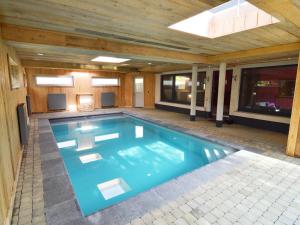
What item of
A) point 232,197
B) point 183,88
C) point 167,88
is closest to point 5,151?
point 232,197

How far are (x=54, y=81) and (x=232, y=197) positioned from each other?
28.9ft

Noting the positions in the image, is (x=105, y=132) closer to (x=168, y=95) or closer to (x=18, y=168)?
(x=18, y=168)

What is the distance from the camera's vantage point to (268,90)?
568 cm

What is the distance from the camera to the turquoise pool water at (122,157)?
277 centimetres

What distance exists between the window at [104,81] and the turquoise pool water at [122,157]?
3355 millimetres

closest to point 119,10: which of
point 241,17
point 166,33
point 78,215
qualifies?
point 166,33

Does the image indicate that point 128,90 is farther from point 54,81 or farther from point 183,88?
point 54,81

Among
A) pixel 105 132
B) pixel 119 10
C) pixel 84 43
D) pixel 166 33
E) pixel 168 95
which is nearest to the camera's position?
pixel 119 10

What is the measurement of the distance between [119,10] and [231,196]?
2773 millimetres

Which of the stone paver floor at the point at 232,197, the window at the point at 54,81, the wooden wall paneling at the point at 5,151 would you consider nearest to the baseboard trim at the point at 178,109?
the stone paver floor at the point at 232,197

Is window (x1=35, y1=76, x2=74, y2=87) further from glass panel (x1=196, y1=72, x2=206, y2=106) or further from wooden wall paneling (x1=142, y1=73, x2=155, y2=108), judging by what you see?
glass panel (x1=196, y1=72, x2=206, y2=106)

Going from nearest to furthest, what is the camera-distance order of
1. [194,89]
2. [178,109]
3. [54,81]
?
[194,89] → [54,81] → [178,109]

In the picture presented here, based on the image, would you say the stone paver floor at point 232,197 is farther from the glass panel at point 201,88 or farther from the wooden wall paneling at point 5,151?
the glass panel at point 201,88

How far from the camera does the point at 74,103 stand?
29.1 ft
